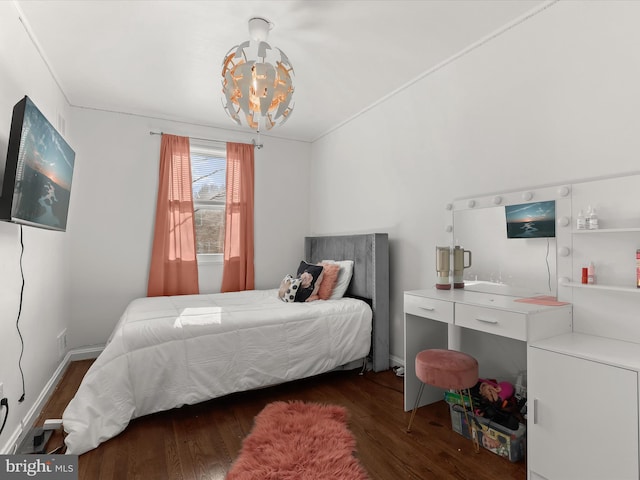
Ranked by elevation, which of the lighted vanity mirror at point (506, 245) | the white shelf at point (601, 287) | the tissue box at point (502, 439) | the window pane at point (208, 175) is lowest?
the tissue box at point (502, 439)

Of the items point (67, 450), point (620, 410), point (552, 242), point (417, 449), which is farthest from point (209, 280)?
point (620, 410)

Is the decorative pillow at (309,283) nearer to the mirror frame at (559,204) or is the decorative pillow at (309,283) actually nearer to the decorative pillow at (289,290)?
the decorative pillow at (289,290)

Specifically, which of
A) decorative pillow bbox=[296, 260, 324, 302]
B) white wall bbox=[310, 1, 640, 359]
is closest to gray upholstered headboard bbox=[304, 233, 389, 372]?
white wall bbox=[310, 1, 640, 359]

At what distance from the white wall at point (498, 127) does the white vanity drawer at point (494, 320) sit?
2.64 feet

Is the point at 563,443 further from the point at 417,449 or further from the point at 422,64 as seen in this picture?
the point at 422,64

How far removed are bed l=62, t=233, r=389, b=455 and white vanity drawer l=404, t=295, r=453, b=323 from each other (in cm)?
70

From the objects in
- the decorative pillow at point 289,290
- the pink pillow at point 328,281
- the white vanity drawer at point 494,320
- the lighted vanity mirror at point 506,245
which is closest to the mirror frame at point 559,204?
the lighted vanity mirror at point 506,245

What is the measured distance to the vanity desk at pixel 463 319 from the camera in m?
1.76

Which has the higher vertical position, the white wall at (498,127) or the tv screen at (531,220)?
the white wall at (498,127)

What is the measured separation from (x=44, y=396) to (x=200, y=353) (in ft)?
4.25

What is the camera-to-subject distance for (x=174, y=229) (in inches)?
154

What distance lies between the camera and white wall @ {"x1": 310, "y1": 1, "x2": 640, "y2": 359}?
1.81m

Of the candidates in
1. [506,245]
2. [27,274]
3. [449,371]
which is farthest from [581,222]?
[27,274]

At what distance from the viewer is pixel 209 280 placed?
412cm
